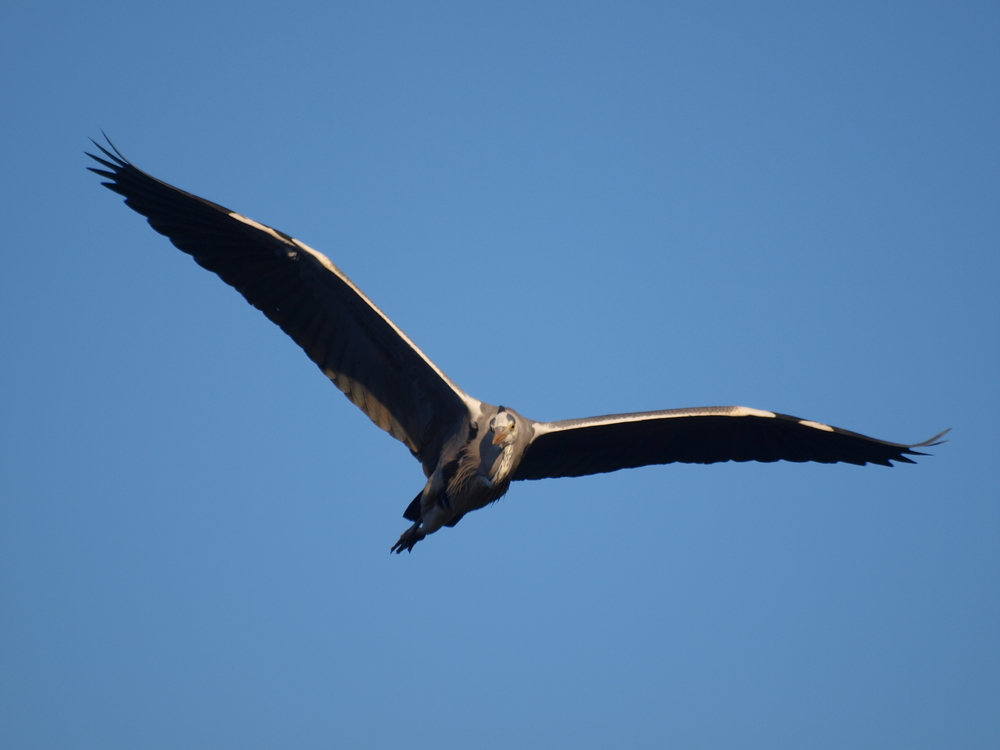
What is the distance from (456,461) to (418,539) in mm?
1020

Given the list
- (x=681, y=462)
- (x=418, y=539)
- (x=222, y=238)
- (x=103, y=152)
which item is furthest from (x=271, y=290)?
(x=681, y=462)

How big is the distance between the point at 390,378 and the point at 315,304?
1.09 meters

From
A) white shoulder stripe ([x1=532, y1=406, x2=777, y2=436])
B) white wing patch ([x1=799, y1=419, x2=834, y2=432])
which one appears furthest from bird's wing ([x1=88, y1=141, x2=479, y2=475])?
white wing patch ([x1=799, y1=419, x2=834, y2=432])

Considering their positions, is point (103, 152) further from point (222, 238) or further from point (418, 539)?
point (418, 539)

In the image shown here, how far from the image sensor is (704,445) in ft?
33.1

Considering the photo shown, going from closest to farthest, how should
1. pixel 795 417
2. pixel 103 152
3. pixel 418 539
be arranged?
pixel 103 152, pixel 418 539, pixel 795 417

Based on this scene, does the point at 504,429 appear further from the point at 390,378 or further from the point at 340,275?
the point at 340,275

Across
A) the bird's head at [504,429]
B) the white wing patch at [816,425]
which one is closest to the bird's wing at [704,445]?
the white wing patch at [816,425]

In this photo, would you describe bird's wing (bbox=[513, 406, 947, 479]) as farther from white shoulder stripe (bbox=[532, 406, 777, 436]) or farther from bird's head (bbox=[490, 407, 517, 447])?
bird's head (bbox=[490, 407, 517, 447])

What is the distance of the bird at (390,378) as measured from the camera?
8500 millimetres

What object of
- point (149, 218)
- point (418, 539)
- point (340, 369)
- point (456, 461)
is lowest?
point (418, 539)

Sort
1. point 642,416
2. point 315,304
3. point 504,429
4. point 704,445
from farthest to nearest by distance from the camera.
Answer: point 704,445, point 642,416, point 315,304, point 504,429

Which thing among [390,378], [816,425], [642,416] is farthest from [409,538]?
[816,425]

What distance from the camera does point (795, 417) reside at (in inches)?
381
